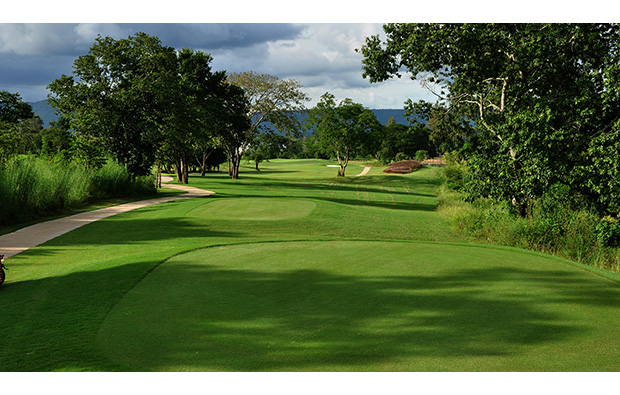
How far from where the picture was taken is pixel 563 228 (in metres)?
13.1

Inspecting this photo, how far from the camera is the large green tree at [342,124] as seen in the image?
159 ft

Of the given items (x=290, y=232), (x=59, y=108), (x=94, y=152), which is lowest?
(x=290, y=232)

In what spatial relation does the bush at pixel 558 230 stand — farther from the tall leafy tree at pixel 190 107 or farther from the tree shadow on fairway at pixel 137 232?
the tall leafy tree at pixel 190 107

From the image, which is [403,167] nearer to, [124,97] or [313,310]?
[124,97]

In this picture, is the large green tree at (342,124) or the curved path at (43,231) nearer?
the curved path at (43,231)

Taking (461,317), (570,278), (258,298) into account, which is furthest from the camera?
(570,278)

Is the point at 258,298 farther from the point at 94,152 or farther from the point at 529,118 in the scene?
the point at 94,152

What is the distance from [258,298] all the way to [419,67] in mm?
13457

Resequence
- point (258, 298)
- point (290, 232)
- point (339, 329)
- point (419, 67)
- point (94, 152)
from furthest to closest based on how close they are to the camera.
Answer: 1. point (94, 152)
2. point (419, 67)
3. point (290, 232)
4. point (258, 298)
5. point (339, 329)

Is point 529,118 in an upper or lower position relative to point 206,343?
upper

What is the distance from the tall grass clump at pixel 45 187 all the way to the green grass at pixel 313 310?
23.6 feet

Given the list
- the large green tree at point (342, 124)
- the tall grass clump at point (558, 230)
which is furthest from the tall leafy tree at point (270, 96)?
the tall grass clump at point (558, 230)

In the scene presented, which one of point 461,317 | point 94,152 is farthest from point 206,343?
point 94,152

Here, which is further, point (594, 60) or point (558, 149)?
point (594, 60)
